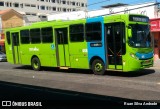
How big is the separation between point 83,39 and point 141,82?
16.7ft

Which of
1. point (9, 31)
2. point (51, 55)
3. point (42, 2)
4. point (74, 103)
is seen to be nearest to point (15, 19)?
point (42, 2)

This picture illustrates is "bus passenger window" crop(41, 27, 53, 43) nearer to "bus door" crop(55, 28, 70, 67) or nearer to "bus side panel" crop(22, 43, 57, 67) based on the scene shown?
"bus side panel" crop(22, 43, 57, 67)

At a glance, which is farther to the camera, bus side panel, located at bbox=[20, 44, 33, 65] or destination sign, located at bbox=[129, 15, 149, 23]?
bus side panel, located at bbox=[20, 44, 33, 65]

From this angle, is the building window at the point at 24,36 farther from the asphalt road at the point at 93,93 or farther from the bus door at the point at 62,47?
the asphalt road at the point at 93,93

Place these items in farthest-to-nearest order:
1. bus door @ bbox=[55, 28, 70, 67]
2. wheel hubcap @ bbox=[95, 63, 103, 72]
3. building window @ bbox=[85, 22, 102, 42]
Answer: bus door @ bbox=[55, 28, 70, 67]
wheel hubcap @ bbox=[95, 63, 103, 72]
building window @ bbox=[85, 22, 102, 42]

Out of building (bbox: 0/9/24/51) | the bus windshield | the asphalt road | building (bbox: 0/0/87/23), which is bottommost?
the asphalt road

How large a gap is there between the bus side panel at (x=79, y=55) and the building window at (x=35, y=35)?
3330 mm

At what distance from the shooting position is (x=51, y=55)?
20.4 metres

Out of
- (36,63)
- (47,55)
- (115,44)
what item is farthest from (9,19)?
(115,44)

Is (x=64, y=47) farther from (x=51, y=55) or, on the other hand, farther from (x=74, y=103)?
(x=74, y=103)

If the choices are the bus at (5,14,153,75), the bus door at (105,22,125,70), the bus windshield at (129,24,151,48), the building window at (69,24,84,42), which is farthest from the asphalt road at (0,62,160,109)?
the building window at (69,24,84,42)

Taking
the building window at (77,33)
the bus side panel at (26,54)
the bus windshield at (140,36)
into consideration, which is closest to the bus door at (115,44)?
the bus windshield at (140,36)

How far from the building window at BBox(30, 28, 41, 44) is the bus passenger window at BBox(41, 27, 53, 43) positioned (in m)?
0.46

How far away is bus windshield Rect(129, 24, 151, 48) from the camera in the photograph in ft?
52.5
